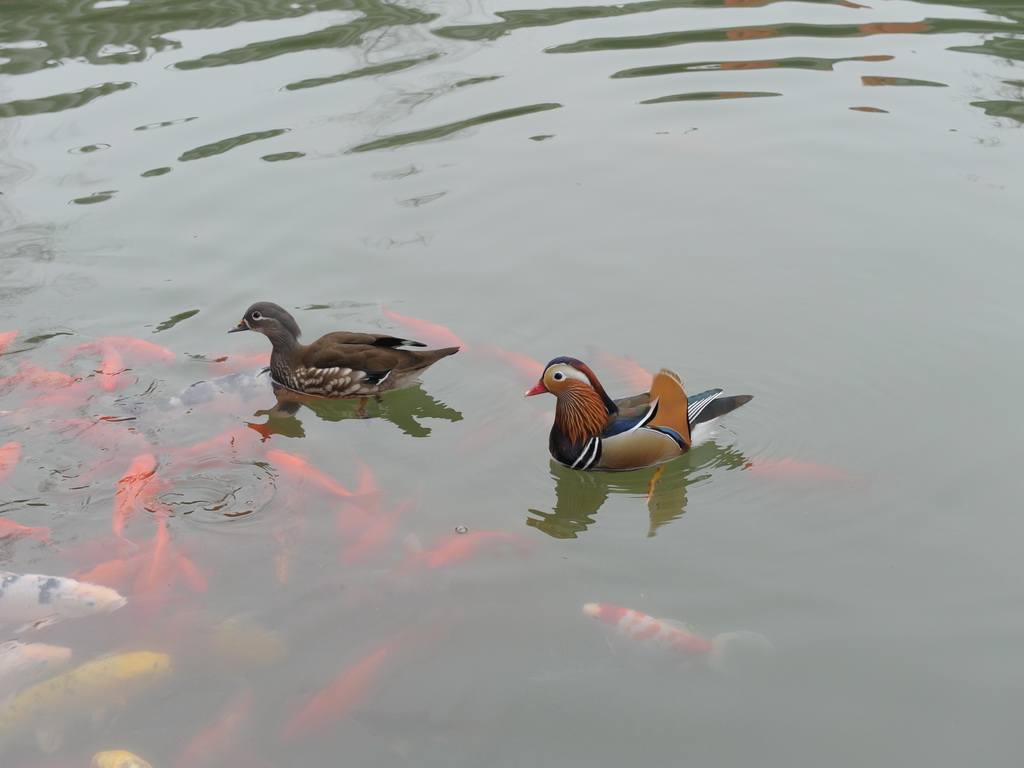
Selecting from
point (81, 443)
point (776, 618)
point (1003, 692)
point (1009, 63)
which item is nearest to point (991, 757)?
point (1003, 692)

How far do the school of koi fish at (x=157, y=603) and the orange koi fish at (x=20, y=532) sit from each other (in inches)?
0.4

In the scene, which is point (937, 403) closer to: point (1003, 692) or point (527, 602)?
point (1003, 692)

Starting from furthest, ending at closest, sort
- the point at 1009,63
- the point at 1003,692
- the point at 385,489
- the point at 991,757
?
1. the point at 1009,63
2. the point at 385,489
3. the point at 1003,692
4. the point at 991,757

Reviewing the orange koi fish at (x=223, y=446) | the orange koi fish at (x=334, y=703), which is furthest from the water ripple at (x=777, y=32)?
the orange koi fish at (x=334, y=703)

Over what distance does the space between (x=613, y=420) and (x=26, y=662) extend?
12.9 ft

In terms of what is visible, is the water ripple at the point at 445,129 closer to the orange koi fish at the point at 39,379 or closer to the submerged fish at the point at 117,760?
the orange koi fish at the point at 39,379

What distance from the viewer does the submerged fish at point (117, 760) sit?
17.2 feet

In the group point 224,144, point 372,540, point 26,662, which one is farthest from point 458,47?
point 26,662

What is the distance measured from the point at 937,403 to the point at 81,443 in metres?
6.23

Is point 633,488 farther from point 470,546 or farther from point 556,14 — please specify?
point 556,14

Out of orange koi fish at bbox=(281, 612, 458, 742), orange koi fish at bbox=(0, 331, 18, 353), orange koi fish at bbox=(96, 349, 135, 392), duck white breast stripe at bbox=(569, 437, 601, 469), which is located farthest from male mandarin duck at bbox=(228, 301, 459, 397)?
orange koi fish at bbox=(281, 612, 458, 742)

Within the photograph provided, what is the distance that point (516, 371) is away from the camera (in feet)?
27.8

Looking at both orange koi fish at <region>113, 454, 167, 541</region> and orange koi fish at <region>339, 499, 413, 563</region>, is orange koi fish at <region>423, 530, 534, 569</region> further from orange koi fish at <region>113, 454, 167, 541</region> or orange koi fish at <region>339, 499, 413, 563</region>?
orange koi fish at <region>113, 454, 167, 541</region>

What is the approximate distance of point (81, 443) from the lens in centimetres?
780
